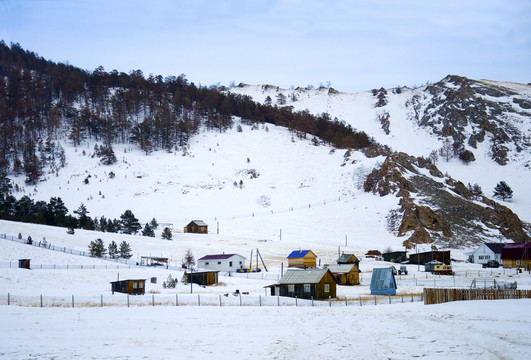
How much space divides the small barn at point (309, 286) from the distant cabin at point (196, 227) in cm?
5355

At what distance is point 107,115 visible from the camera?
156875mm

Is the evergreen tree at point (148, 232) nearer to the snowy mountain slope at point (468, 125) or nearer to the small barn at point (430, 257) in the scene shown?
the small barn at point (430, 257)

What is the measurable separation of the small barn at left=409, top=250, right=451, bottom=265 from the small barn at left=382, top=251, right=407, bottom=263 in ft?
4.17

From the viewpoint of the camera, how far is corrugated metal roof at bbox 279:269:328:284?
44.5 meters

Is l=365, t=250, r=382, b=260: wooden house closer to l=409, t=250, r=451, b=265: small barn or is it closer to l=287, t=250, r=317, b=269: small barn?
l=409, t=250, r=451, b=265: small barn

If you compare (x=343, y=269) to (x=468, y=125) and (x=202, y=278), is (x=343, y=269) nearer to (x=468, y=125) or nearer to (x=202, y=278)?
(x=202, y=278)

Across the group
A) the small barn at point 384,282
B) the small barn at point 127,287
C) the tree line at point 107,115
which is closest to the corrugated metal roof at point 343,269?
the small barn at point 384,282

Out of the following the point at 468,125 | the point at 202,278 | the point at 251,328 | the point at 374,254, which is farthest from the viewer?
the point at 468,125

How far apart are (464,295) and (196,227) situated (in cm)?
6900

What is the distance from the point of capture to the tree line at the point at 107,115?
14025 centimetres

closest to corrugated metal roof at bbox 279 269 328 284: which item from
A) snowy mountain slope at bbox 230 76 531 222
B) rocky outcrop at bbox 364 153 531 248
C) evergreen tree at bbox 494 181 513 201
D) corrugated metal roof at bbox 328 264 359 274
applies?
corrugated metal roof at bbox 328 264 359 274

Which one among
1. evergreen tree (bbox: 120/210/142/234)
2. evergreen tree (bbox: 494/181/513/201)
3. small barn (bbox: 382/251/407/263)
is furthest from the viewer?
evergreen tree (bbox: 494/181/513/201)

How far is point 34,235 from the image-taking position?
72250mm

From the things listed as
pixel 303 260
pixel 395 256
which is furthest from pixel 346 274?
pixel 395 256
